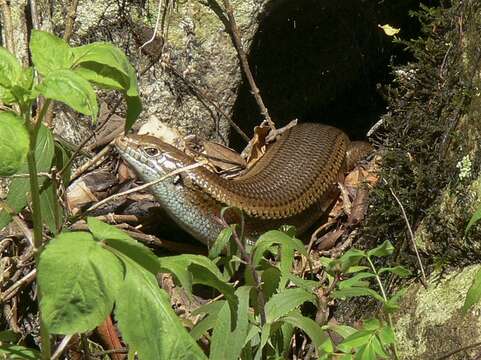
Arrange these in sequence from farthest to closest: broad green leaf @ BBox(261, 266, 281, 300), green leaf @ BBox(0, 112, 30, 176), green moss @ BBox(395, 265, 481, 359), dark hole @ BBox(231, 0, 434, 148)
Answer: dark hole @ BBox(231, 0, 434, 148), green moss @ BBox(395, 265, 481, 359), broad green leaf @ BBox(261, 266, 281, 300), green leaf @ BBox(0, 112, 30, 176)

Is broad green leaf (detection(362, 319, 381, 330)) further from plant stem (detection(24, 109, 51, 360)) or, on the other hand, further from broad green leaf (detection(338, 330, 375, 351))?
plant stem (detection(24, 109, 51, 360))

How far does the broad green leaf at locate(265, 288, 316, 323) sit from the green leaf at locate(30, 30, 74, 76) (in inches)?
37.3

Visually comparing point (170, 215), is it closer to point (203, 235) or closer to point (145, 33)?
point (203, 235)

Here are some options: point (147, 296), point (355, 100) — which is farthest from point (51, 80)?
point (355, 100)

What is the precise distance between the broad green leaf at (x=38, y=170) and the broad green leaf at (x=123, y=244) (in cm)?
65

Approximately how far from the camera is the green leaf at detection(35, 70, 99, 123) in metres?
1.50

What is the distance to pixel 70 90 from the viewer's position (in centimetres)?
152

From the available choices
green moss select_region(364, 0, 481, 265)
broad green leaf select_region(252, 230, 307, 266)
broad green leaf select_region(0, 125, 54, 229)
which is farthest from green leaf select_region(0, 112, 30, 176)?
green moss select_region(364, 0, 481, 265)

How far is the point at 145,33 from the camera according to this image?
4.39m

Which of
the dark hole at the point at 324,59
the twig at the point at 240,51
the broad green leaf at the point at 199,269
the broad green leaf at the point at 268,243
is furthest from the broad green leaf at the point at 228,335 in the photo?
the dark hole at the point at 324,59

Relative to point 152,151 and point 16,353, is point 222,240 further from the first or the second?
point 152,151

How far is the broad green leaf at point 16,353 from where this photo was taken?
1914mm

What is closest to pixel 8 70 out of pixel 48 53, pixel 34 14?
pixel 48 53

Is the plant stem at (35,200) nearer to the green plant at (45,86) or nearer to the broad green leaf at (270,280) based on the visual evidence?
the green plant at (45,86)
